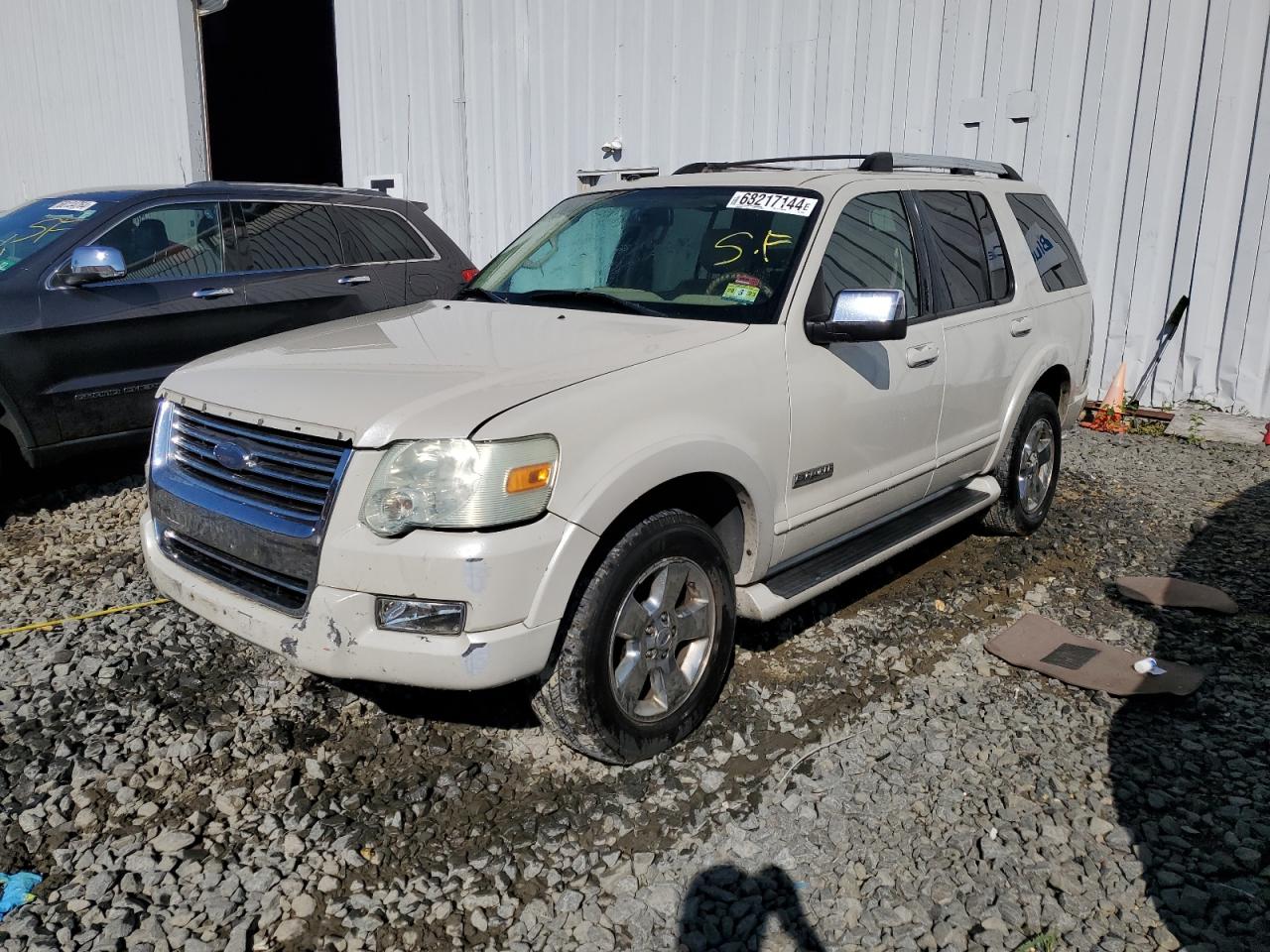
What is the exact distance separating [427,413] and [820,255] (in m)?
1.71

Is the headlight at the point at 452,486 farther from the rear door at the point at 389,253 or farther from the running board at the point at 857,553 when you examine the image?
the rear door at the point at 389,253

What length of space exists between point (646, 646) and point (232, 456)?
4.55 feet

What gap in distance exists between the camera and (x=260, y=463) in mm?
2961

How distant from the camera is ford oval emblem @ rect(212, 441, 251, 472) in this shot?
2986mm

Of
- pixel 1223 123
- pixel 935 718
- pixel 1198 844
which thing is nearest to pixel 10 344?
pixel 935 718

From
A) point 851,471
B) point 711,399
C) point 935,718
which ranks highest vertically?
point 711,399

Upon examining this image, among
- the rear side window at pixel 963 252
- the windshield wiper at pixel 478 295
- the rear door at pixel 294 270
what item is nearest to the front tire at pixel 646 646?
the windshield wiper at pixel 478 295

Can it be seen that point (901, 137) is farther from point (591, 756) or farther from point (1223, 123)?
point (591, 756)

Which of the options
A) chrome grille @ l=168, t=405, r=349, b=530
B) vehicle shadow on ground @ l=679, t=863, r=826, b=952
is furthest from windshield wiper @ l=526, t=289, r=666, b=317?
vehicle shadow on ground @ l=679, t=863, r=826, b=952

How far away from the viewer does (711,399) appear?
10.5ft

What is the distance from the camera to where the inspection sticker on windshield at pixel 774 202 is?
3814mm

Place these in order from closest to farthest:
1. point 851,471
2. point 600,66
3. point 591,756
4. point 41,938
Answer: point 41,938
point 591,756
point 851,471
point 600,66

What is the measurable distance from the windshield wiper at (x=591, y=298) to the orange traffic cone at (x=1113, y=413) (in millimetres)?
5649

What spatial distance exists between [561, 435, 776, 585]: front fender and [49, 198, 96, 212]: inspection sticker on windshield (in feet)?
14.6
